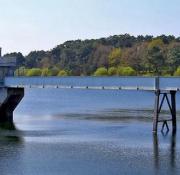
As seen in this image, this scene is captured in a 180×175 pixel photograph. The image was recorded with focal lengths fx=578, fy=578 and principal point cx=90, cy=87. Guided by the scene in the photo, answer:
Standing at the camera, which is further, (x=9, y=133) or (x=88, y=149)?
(x=9, y=133)

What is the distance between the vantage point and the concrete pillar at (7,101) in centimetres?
6494

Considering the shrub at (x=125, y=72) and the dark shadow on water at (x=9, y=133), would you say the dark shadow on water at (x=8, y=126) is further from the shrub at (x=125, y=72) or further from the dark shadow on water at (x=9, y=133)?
the shrub at (x=125, y=72)

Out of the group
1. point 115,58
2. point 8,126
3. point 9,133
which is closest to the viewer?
point 9,133

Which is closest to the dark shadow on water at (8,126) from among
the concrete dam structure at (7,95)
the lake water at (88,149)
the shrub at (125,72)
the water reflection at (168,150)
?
the lake water at (88,149)

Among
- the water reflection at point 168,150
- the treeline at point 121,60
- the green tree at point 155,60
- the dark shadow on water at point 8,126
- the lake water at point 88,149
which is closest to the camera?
the lake water at point 88,149

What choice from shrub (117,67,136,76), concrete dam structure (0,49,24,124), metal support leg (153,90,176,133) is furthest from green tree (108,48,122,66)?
metal support leg (153,90,176,133)

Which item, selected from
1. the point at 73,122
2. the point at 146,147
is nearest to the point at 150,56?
the point at 73,122

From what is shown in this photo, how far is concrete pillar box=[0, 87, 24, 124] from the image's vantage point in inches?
2557

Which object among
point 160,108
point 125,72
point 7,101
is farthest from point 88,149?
point 125,72

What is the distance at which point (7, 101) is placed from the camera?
6519 cm

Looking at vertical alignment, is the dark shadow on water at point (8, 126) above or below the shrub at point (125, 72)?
below

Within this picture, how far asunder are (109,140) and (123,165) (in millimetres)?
10689

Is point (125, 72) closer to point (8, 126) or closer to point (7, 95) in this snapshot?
point (7, 95)

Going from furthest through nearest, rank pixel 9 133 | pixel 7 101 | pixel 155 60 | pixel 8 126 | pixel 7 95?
pixel 155 60 < pixel 7 95 < pixel 7 101 < pixel 8 126 < pixel 9 133
